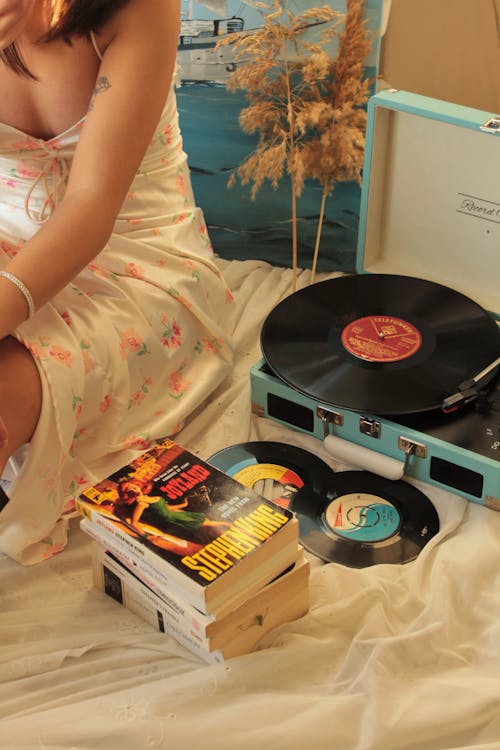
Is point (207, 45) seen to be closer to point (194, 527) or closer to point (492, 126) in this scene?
point (492, 126)

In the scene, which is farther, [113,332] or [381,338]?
[381,338]

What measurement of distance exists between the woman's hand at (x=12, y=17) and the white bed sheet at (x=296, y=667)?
705 mm

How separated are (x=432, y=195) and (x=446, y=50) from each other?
27 centimetres

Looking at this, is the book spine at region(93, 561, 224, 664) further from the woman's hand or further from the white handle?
the woman's hand

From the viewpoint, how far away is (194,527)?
3.83 feet

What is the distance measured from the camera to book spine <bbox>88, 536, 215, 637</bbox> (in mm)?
1144

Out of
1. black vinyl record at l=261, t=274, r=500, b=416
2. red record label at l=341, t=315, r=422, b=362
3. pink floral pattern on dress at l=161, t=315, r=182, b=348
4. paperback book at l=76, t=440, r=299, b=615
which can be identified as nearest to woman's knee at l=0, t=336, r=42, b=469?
paperback book at l=76, t=440, r=299, b=615

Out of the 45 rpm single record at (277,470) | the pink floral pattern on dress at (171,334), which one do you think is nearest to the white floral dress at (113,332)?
the pink floral pattern on dress at (171,334)

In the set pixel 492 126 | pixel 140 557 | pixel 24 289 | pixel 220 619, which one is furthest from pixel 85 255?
pixel 492 126

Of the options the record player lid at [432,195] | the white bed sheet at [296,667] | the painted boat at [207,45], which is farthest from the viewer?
the painted boat at [207,45]

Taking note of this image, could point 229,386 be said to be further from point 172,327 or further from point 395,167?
point 395,167

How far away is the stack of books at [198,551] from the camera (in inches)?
44.3

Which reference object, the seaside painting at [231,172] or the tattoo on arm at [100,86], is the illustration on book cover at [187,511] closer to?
the tattoo on arm at [100,86]

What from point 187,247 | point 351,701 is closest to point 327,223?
point 187,247
